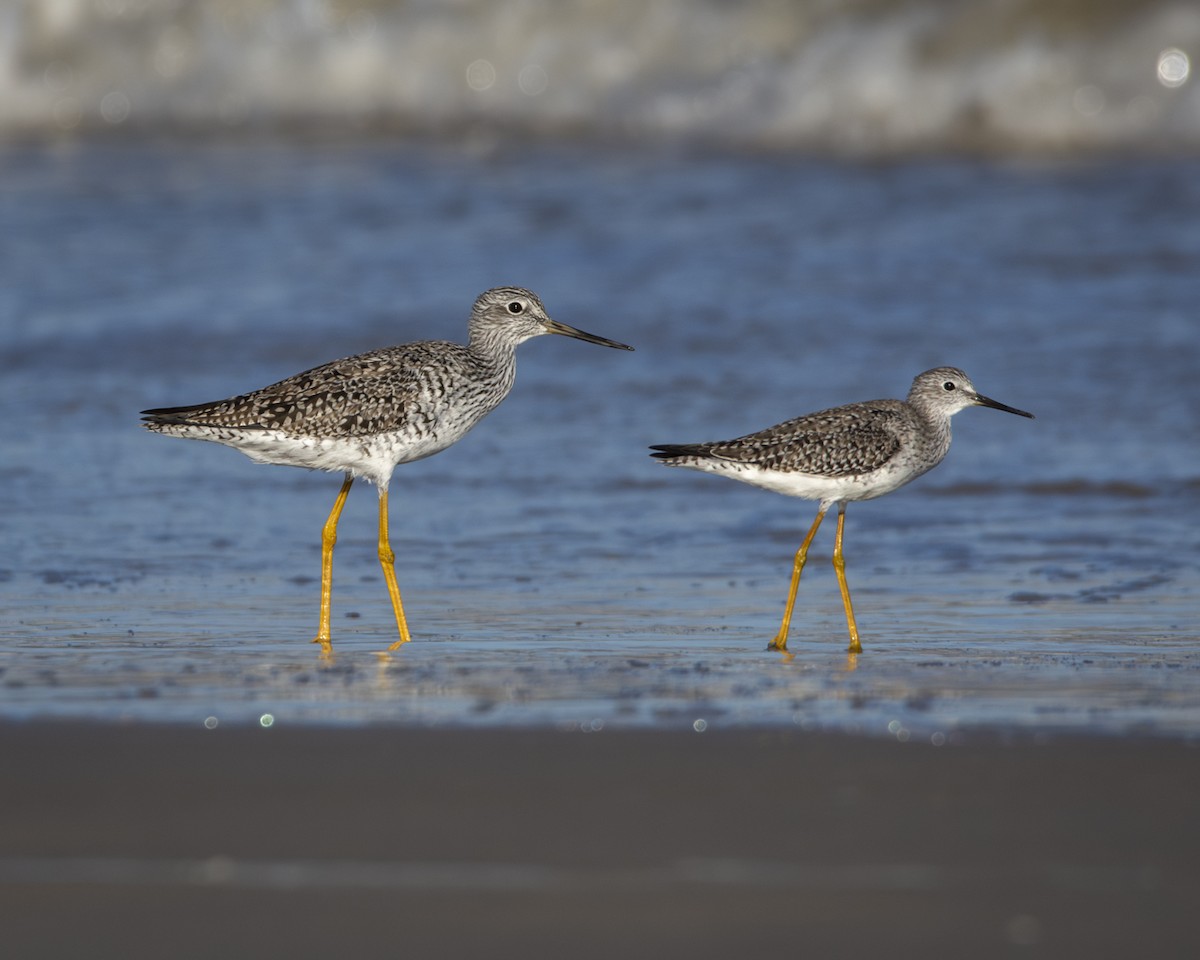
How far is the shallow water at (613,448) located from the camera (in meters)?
6.88

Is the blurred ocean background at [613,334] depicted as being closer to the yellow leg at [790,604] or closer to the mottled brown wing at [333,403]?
the yellow leg at [790,604]

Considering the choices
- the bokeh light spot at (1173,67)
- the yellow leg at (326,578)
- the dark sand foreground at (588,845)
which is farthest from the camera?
the bokeh light spot at (1173,67)

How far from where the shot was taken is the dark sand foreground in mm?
4363

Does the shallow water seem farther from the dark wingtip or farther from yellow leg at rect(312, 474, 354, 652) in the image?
the dark wingtip

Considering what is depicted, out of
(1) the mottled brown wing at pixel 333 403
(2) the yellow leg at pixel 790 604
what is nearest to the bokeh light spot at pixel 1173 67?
(2) the yellow leg at pixel 790 604

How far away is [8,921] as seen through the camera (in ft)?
14.6

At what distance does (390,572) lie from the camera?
8438mm

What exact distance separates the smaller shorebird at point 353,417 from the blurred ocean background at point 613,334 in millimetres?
641

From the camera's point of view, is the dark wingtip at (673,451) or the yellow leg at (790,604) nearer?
the yellow leg at (790,604)

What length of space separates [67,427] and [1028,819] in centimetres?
862

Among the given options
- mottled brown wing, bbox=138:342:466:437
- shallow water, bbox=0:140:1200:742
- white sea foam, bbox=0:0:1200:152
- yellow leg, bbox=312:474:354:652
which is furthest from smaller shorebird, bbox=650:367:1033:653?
white sea foam, bbox=0:0:1200:152

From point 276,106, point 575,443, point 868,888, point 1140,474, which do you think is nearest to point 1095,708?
point 868,888

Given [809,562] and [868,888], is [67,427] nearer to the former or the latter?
[809,562]

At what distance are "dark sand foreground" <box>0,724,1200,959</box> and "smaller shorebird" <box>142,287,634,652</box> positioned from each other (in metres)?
2.88
